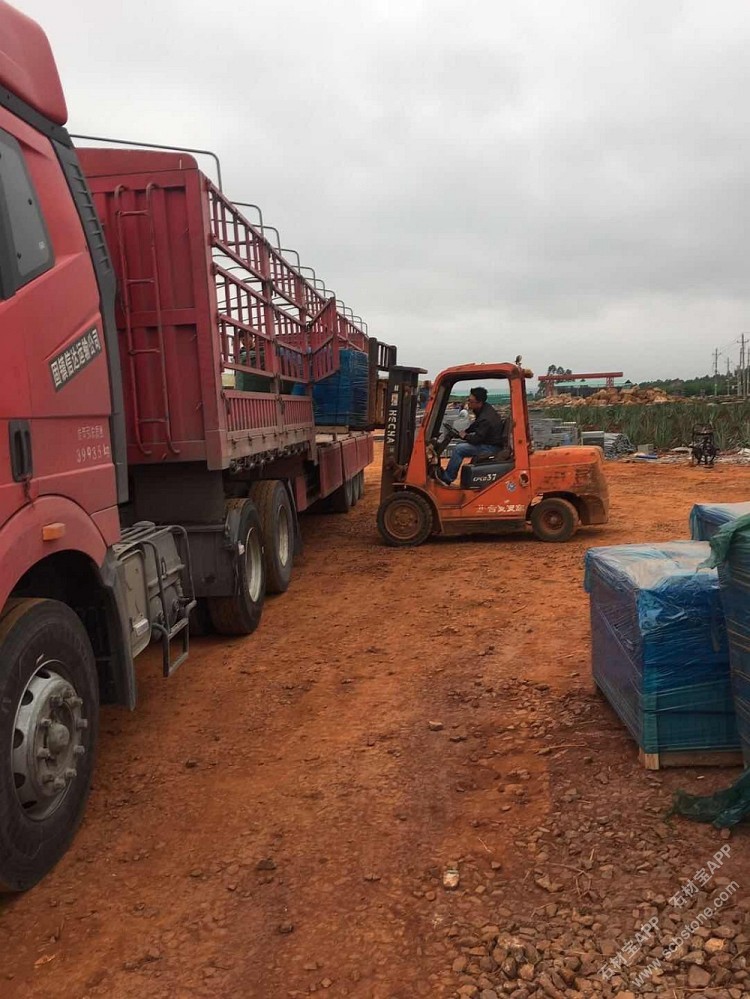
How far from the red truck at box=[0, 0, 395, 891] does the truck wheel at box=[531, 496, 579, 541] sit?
12.5ft

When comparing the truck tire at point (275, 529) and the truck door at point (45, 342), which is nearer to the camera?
the truck door at point (45, 342)

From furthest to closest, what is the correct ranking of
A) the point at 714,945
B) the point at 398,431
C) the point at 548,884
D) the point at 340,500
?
the point at 340,500 < the point at 398,431 < the point at 548,884 < the point at 714,945

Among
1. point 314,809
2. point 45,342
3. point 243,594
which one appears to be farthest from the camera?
point 243,594

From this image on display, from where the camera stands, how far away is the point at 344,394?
33.7 feet

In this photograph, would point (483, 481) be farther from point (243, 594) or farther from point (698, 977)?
point (698, 977)

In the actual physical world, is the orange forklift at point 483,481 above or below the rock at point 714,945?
above

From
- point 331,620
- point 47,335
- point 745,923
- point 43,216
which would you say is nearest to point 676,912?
point 745,923

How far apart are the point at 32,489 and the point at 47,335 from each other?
624 mm

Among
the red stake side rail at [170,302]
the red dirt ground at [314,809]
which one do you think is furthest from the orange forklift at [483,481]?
the red stake side rail at [170,302]

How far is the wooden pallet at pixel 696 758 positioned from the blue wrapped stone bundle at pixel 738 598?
35 cm

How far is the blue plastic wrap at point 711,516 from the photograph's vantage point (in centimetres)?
388

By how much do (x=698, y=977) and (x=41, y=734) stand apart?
2362mm

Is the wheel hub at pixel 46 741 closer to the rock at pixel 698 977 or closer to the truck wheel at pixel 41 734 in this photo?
the truck wheel at pixel 41 734

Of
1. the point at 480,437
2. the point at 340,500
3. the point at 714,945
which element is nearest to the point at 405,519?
the point at 480,437
